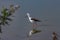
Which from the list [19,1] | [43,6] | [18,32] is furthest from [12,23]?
[43,6]

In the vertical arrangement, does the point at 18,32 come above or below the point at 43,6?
below

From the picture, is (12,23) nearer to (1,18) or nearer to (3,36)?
(3,36)

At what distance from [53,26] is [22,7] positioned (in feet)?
2.06

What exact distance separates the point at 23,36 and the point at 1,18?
0.61 m

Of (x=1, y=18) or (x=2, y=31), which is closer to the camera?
(x=1, y=18)

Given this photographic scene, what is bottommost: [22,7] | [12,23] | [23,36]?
[23,36]

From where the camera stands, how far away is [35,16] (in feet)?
10.3

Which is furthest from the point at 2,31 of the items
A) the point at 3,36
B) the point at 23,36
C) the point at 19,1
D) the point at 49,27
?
the point at 49,27

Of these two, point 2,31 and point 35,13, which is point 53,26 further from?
point 2,31

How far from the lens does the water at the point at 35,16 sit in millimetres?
3156

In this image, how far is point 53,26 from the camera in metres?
3.17

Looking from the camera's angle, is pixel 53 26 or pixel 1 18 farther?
pixel 53 26

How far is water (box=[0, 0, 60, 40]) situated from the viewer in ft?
10.4

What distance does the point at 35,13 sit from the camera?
10.5ft
